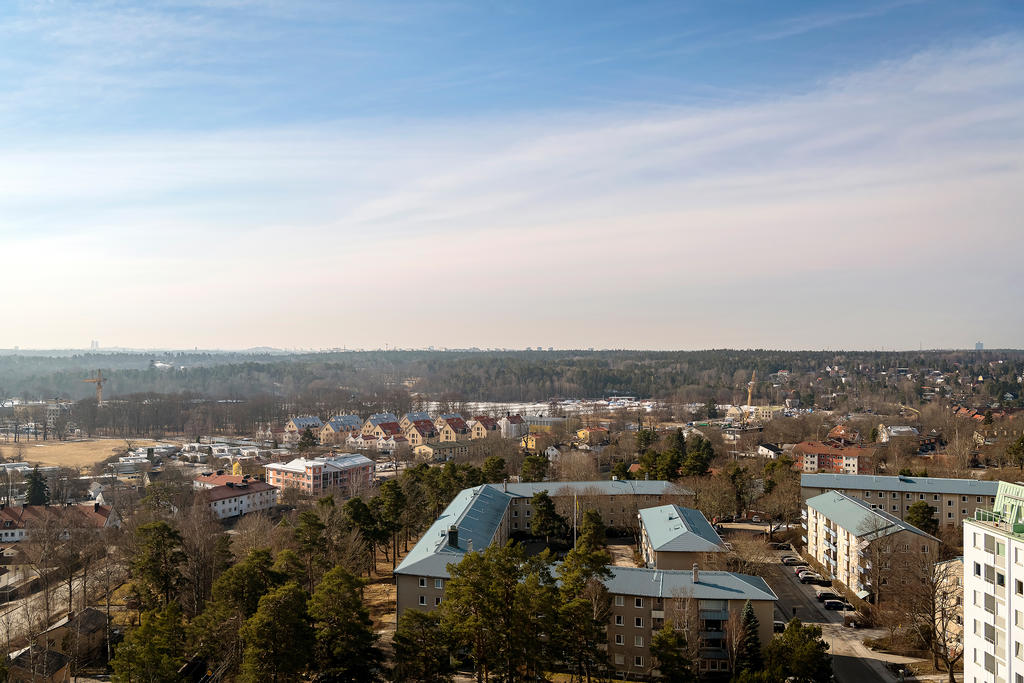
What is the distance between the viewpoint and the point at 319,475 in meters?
29.1

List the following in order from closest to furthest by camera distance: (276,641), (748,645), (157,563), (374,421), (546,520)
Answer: (276,641) → (748,645) → (157,563) → (546,520) → (374,421)

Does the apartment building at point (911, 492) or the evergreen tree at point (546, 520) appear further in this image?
the apartment building at point (911, 492)

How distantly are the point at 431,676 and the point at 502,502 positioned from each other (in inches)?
374

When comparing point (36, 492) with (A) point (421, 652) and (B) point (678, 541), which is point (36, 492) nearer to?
(A) point (421, 652)

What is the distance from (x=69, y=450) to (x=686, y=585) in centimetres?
4015

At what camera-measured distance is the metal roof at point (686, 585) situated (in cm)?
1252

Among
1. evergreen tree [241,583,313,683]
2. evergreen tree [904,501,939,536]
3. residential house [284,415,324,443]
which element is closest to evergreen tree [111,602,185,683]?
evergreen tree [241,583,313,683]

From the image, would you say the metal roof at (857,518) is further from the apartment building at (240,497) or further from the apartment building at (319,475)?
the apartment building at (240,497)

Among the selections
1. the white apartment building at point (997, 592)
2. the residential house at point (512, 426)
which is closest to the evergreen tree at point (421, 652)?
the white apartment building at point (997, 592)

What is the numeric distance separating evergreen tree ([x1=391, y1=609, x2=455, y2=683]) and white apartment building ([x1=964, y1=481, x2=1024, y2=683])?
22.9 feet

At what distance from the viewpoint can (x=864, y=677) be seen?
39.7 ft

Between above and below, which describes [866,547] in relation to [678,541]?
below

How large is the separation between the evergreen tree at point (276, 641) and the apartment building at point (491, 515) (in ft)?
9.61

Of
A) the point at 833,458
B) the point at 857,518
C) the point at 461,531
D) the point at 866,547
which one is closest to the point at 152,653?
the point at 461,531
